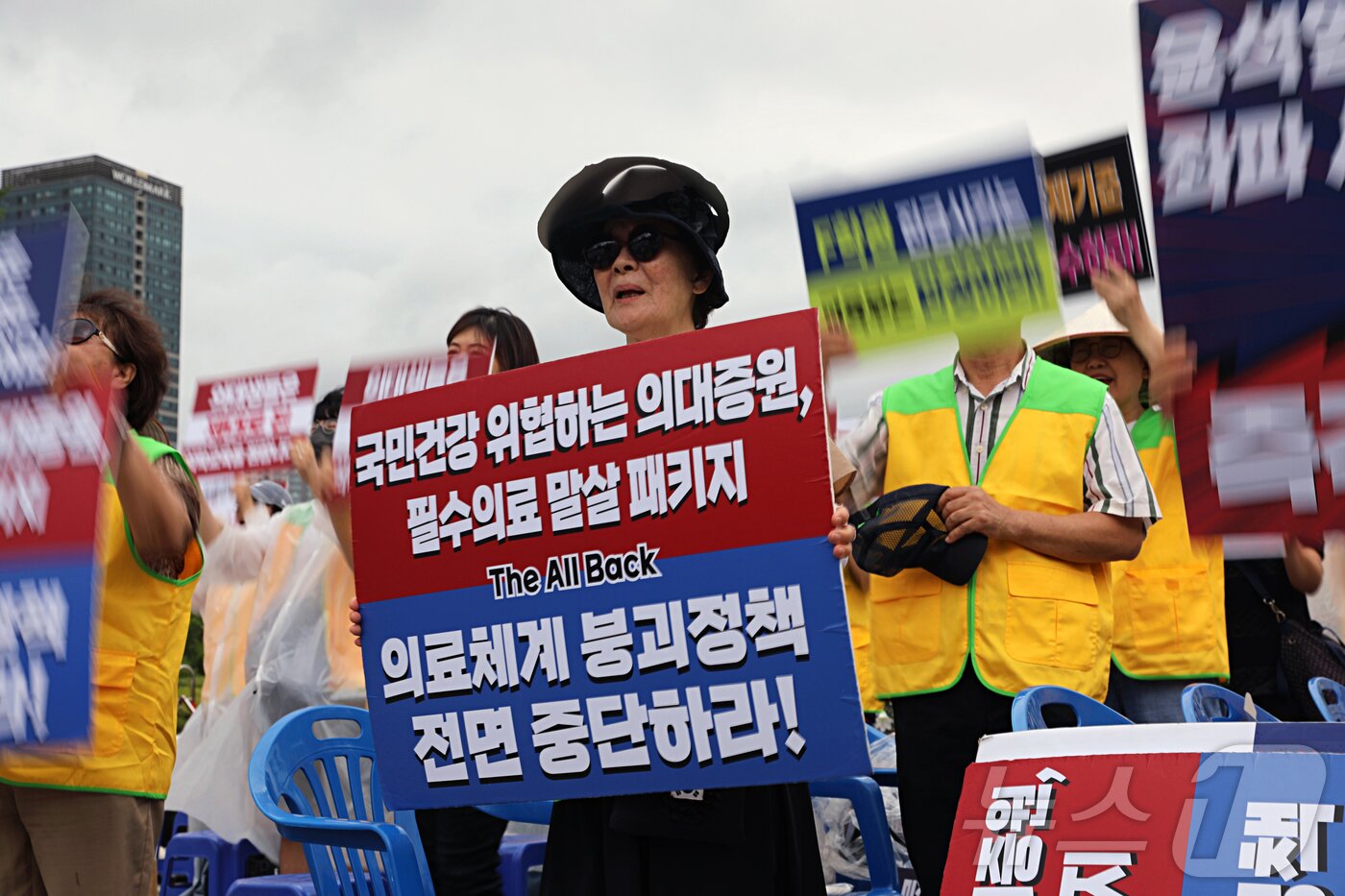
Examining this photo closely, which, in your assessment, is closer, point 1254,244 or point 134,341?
point 1254,244

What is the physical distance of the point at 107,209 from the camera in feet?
20.4

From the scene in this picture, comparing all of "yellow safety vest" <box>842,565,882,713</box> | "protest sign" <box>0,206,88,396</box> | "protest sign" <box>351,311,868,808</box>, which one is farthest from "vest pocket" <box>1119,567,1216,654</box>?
"protest sign" <box>0,206,88,396</box>

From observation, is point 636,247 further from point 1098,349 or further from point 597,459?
point 1098,349

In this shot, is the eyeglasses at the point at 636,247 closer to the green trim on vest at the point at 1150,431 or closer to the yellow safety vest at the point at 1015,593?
the yellow safety vest at the point at 1015,593

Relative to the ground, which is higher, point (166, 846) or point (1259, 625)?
point (1259, 625)

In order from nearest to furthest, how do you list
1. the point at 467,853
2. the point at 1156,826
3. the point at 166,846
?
the point at 1156,826, the point at 467,853, the point at 166,846

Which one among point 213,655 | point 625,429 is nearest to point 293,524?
point 213,655

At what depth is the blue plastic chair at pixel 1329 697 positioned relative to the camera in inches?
167

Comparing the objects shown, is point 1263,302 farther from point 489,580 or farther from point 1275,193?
point 489,580

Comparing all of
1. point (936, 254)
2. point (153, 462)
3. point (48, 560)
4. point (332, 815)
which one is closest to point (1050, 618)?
point (936, 254)

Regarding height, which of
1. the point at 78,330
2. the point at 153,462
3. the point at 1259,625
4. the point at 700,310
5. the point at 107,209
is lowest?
the point at 1259,625

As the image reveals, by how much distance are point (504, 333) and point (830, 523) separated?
2.04 metres

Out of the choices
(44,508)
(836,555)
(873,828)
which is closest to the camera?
(836,555)

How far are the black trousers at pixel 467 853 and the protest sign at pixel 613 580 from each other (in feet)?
1.83
